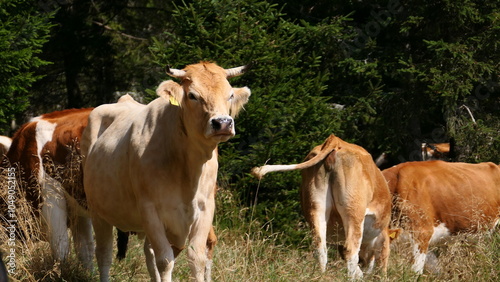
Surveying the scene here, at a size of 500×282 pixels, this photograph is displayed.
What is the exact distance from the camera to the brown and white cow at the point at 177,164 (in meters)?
5.55

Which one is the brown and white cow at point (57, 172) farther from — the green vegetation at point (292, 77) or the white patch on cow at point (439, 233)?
the white patch on cow at point (439, 233)

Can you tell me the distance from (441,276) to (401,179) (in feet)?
7.54

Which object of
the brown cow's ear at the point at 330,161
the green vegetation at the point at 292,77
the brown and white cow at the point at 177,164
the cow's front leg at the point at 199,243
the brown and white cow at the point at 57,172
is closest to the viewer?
the brown and white cow at the point at 177,164

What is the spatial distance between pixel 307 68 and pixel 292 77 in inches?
42.3

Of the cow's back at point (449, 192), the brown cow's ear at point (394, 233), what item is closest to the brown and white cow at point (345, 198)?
the brown cow's ear at point (394, 233)

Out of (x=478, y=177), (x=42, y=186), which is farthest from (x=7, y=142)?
(x=478, y=177)

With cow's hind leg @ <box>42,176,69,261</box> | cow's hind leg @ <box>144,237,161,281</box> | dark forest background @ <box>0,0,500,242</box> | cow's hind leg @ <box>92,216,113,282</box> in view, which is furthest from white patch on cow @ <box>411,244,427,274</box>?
cow's hind leg @ <box>42,176,69,261</box>

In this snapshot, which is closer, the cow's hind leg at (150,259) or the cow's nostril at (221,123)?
the cow's nostril at (221,123)

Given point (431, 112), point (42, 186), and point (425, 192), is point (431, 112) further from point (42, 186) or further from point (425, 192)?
point (42, 186)

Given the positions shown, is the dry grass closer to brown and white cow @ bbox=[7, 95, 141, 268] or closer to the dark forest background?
brown and white cow @ bbox=[7, 95, 141, 268]

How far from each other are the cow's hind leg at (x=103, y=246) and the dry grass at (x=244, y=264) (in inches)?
5.6

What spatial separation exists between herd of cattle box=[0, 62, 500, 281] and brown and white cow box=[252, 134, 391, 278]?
13mm

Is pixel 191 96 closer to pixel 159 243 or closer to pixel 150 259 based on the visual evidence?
pixel 159 243

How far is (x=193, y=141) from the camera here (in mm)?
5645
